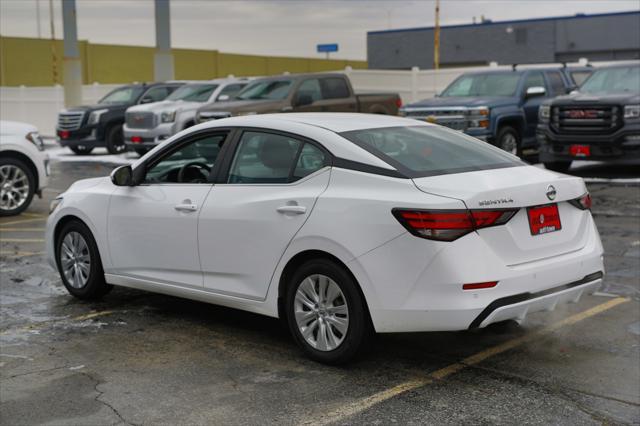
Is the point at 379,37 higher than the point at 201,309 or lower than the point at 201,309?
higher

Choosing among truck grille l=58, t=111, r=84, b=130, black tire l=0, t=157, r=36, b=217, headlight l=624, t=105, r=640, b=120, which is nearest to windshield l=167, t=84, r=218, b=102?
truck grille l=58, t=111, r=84, b=130

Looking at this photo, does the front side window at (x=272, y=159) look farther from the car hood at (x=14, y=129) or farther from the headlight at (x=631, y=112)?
the headlight at (x=631, y=112)

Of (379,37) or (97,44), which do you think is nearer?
(97,44)

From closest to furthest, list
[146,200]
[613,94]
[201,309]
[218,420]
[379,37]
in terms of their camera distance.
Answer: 1. [218,420]
2. [146,200]
3. [201,309]
4. [613,94]
5. [379,37]

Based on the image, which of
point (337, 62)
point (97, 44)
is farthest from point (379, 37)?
point (97, 44)

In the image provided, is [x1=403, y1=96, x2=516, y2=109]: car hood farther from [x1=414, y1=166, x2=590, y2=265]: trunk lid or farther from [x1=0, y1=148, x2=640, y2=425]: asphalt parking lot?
[x1=414, y1=166, x2=590, y2=265]: trunk lid

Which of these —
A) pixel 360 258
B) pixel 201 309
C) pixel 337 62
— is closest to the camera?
pixel 360 258

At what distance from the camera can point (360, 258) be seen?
561 centimetres

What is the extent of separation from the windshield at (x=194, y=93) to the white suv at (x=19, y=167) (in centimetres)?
1008

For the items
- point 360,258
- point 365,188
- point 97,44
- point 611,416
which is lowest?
point 611,416

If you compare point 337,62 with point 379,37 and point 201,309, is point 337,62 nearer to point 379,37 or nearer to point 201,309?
point 379,37

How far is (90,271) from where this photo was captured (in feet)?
25.5

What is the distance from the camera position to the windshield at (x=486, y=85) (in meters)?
19.3

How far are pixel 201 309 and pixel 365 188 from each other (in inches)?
96.4
